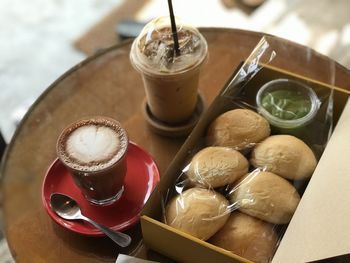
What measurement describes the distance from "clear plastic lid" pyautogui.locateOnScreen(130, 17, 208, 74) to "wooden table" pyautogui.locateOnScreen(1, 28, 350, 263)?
17 centimetres

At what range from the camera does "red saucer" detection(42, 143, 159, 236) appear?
0.81 metres

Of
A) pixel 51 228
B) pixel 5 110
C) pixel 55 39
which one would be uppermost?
pixel 51 228

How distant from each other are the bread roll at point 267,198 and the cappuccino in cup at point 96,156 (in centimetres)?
22

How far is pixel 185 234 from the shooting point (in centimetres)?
67

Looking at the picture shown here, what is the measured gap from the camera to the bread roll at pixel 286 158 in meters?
0.76

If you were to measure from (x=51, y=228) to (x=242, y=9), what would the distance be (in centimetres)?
147

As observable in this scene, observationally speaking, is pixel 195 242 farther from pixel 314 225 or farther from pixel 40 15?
pixel 40 15

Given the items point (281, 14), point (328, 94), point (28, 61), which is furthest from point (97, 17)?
point (328, 94)

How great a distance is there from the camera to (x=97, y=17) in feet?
6.82

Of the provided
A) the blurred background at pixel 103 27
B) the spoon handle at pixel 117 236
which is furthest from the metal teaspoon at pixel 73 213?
the blurred background at pixel 103 27

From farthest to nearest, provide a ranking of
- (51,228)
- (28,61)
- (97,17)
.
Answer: (97,17)
(28,61)
(51,228)

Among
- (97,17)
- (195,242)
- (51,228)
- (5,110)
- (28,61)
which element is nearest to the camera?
(195,242)

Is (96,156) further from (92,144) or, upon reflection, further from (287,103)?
(287,103)

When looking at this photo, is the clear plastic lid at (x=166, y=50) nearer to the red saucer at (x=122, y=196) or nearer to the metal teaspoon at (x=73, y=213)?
the red saucer at (x=122, y=196)
